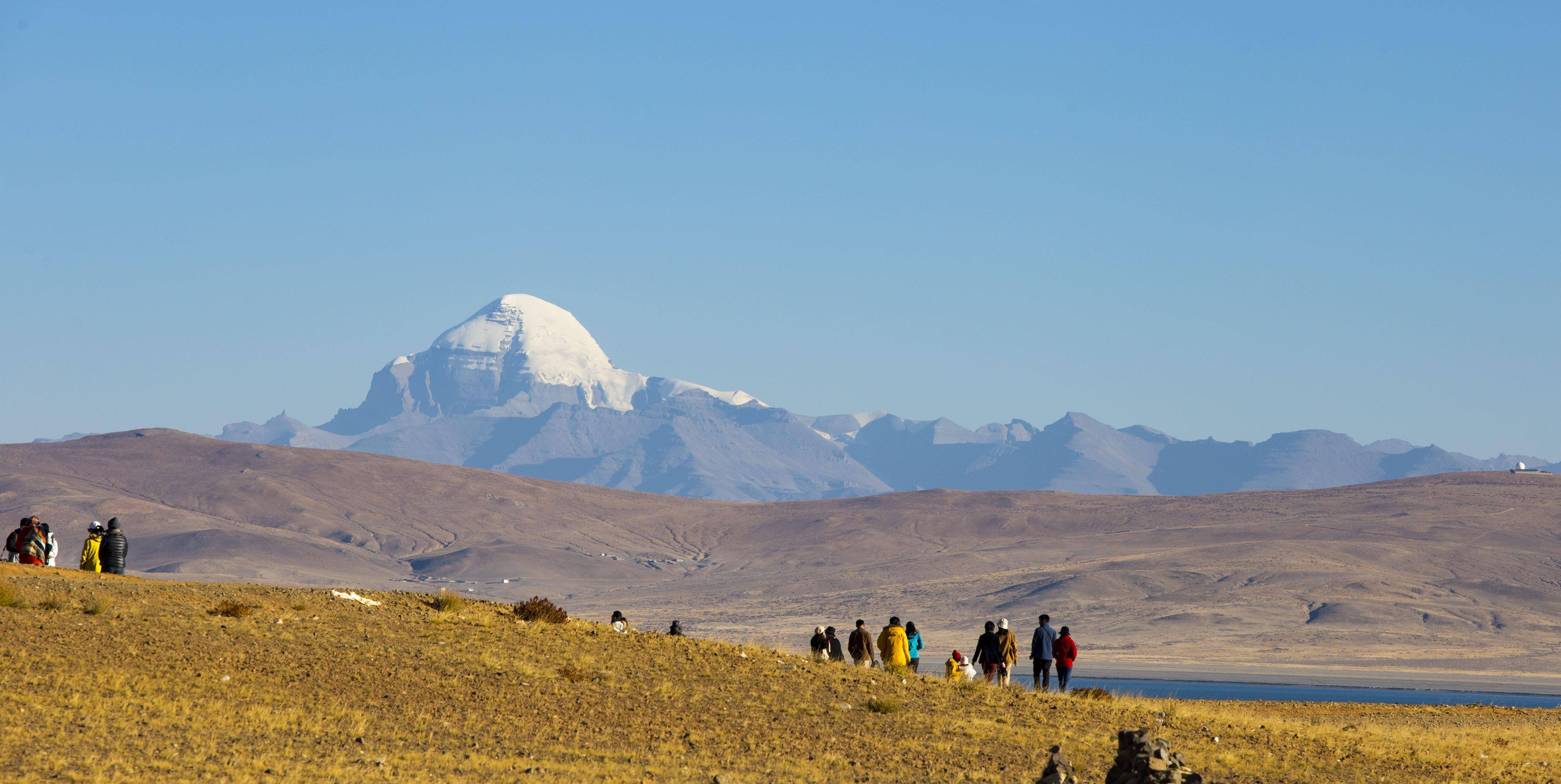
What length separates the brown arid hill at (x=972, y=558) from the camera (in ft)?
364

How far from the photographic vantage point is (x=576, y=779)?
14.0 metres

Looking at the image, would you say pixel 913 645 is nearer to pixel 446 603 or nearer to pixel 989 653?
pixel 989 653

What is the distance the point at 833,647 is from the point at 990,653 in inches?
115

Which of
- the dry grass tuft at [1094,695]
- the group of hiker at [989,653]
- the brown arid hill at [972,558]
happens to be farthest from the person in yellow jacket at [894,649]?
the brown arid hill at [972,558]

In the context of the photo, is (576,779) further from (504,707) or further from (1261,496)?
(1261,496)

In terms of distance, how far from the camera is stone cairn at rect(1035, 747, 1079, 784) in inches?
517

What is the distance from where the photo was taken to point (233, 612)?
20844 mm

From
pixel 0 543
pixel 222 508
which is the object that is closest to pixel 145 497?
pixel 222 508

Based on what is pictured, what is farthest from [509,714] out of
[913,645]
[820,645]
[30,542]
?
[30,542]

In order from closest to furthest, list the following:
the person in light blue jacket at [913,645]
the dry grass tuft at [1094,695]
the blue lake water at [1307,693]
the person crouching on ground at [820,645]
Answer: the dry grass tuft at [1094,695]
the person crouching on ground at [820,645]
the person in light blue jacket at [913,645]
the blue lake water at [1307,693]

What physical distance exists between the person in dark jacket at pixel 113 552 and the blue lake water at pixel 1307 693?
44.6 meters

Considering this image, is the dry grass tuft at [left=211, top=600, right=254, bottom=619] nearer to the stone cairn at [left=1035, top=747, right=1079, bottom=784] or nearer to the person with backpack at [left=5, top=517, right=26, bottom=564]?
the person with backpack at [left=5, top=517, right=26, bottom=564]

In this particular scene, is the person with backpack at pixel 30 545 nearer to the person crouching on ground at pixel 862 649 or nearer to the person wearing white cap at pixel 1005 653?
the person crouching on ground at pixel 862 649

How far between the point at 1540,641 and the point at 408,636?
11042 centimetres
